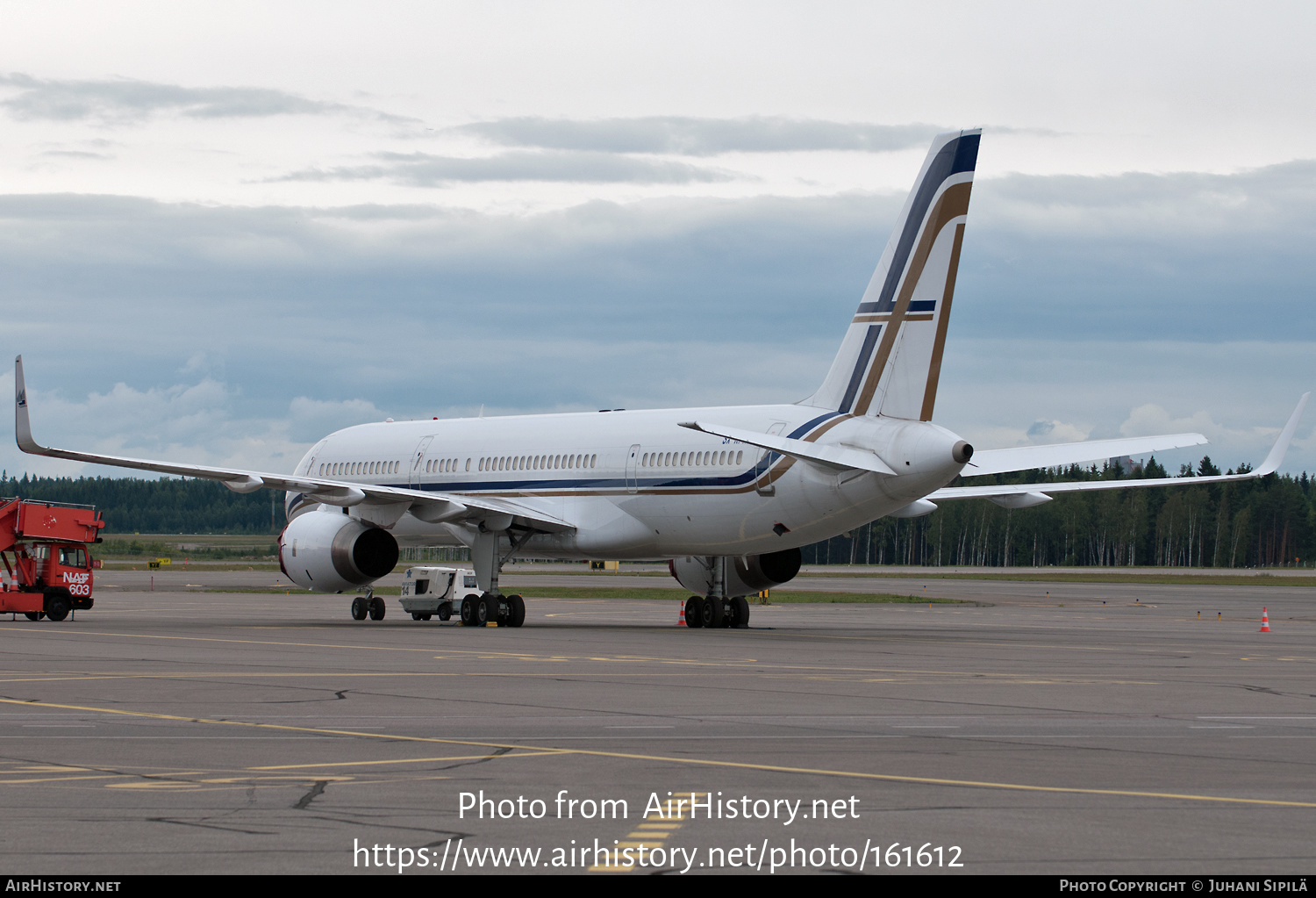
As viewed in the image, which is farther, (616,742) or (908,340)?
(908,340)

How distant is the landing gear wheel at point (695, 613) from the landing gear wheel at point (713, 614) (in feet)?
0.46

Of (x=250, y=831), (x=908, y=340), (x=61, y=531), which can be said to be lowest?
(x=250, y=831)

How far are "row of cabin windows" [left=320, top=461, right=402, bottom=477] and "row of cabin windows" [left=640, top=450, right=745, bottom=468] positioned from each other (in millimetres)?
9805

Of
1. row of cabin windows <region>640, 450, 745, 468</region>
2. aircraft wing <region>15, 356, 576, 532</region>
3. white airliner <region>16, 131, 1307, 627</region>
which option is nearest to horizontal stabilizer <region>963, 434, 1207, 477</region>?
white airliner <region>16, 131, 1307, 627</region>

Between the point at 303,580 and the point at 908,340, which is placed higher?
the point at 908,340

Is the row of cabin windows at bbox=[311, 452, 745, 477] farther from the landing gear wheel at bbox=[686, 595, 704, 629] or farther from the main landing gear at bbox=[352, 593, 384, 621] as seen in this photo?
the landing gear wheel at bbox=[686, 595, 704, 629]

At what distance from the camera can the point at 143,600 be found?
169 feet

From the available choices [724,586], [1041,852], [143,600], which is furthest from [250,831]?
[143,600]

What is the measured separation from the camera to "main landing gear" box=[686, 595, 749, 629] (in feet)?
117

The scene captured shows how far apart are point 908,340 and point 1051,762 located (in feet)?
59.9

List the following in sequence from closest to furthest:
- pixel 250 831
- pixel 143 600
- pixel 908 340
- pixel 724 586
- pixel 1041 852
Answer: pixel 1041 852 < pixel 250 831 < pixel 908 340 < pixel 724 586 < pixel 143 600

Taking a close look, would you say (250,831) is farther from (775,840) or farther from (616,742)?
(616,742)

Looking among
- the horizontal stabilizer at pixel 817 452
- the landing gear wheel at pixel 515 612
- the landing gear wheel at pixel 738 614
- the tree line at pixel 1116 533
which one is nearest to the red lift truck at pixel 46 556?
the landing gear wheel at pixel 515 612

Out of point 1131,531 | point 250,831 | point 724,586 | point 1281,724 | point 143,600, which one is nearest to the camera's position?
point 250,831
